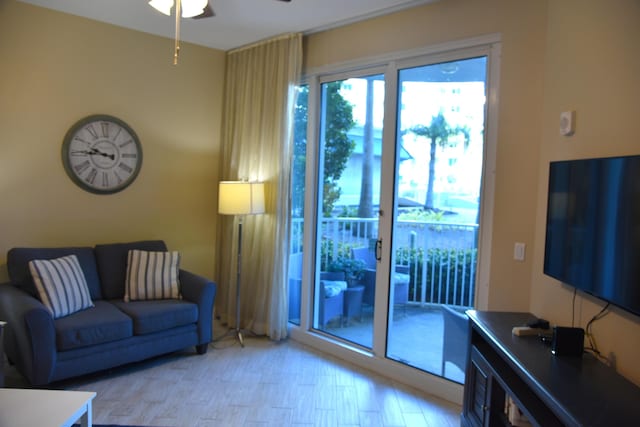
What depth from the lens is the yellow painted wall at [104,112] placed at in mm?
3439

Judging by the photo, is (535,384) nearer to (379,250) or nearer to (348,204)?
(379,250)

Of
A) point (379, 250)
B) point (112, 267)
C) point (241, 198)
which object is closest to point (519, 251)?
point (379, 250)

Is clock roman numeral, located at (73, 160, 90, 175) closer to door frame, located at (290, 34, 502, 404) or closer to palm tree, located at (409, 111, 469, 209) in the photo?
door frame, located at (290, 34, 502, 404)

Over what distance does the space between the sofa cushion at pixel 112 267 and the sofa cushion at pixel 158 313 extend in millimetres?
124

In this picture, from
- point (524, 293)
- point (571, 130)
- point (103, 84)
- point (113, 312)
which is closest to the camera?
point (571, 130)

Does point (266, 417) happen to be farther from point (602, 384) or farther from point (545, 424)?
point (602, 384)

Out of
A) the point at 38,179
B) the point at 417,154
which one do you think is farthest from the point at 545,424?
the point at 38,179

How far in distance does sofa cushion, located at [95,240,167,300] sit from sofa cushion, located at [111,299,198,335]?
124mm

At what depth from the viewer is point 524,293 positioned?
2.63m

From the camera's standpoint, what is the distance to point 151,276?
365 centimetres

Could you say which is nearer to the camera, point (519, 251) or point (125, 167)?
point (519, 251)

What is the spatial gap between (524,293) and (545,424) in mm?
1073

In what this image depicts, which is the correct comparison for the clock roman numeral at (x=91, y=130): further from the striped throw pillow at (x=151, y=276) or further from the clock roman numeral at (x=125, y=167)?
the striped throw pillow at (x=151, y=276)

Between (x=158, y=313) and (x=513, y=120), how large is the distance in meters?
2.87
